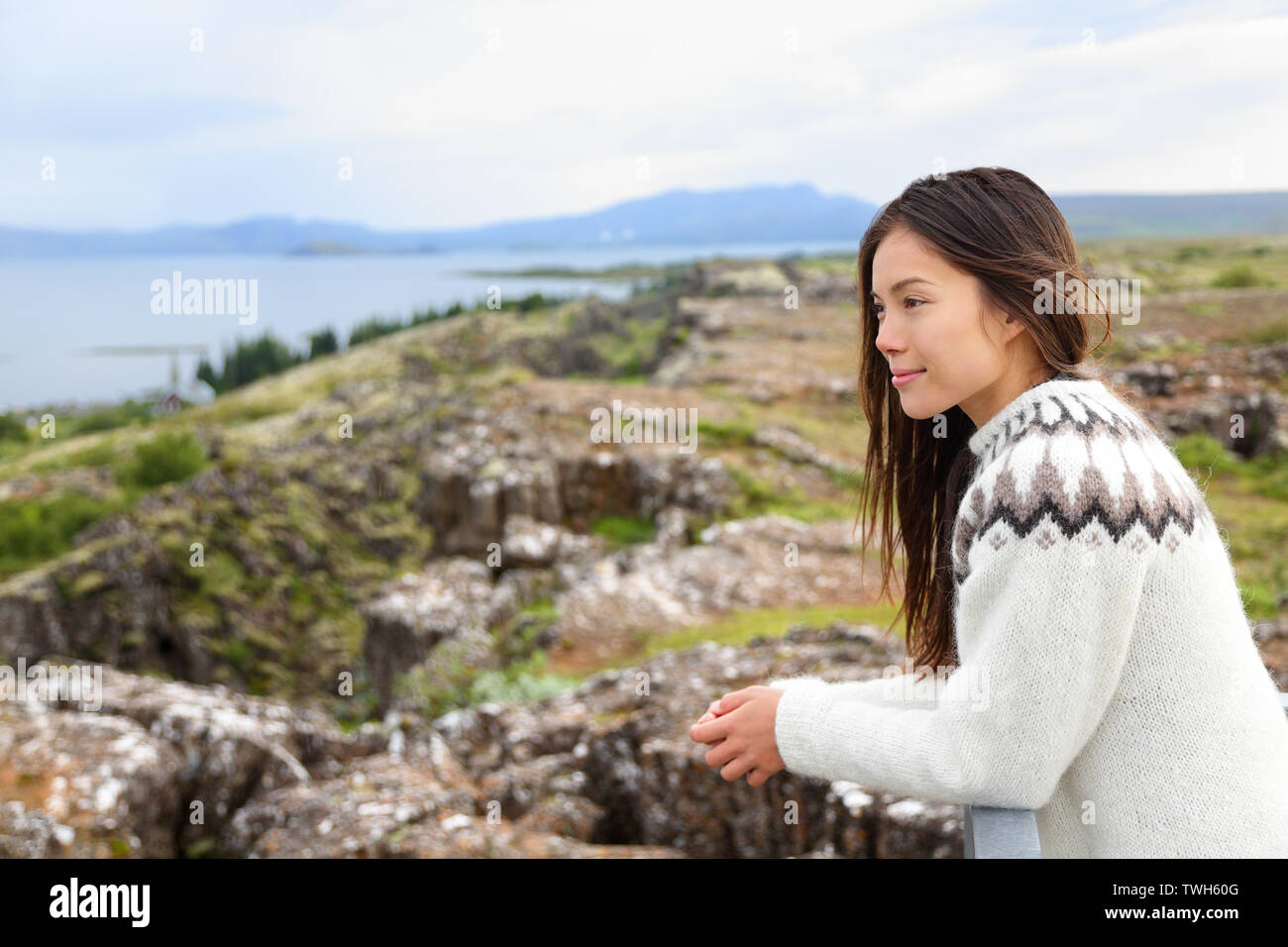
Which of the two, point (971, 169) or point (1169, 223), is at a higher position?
point (1169, 223)

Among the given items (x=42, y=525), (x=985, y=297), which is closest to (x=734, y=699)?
(x=985, y=297)

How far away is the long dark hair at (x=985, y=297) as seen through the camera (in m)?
1.76

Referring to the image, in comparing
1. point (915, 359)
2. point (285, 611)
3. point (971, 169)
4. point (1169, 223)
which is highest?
point (1169, 223)

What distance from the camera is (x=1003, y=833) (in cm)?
150

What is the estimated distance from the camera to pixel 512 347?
32.2m

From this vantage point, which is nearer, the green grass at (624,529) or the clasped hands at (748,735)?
the clasped hands at (748,735)

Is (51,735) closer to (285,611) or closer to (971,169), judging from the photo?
(971,169)

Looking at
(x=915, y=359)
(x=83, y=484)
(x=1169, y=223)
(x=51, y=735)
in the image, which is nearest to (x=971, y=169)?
(x=915, y=359)

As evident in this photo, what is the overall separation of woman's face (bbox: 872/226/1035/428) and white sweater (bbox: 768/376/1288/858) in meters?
0.18

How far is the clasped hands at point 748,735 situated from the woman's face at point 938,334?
0.62 metres

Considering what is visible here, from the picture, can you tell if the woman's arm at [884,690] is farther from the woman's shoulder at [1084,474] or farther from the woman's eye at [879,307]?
the woman's eye at [879,307]

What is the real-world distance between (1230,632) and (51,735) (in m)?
6.00

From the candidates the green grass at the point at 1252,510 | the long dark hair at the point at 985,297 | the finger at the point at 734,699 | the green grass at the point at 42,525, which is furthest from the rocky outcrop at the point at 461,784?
the green grass at the point at 42,525
